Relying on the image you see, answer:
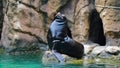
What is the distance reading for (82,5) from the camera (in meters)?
16.2

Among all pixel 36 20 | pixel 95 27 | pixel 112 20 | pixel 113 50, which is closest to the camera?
pixel 113 50

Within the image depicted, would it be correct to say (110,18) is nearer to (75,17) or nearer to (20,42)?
(75,17)

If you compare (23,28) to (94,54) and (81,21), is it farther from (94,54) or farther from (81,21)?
(94,54)

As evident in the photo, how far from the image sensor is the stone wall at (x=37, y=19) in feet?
52.9

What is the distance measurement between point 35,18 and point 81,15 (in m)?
2.15

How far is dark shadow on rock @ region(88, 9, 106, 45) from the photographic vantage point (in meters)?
16.4

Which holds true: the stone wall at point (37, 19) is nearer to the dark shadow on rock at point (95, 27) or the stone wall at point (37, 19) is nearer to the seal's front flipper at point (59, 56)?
the dark shadow on rock at point (95, 27)

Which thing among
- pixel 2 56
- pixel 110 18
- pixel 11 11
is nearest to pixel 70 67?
pixel 110 18

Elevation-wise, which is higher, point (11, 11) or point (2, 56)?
point (11, 11)

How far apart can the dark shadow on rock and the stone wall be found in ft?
1.00

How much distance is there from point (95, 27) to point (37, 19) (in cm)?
257

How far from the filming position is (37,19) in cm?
1700

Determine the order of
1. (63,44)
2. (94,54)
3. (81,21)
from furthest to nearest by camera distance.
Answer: (81,21), (94,54), (63,44)

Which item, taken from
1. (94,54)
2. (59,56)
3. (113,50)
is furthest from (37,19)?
(59,56)
